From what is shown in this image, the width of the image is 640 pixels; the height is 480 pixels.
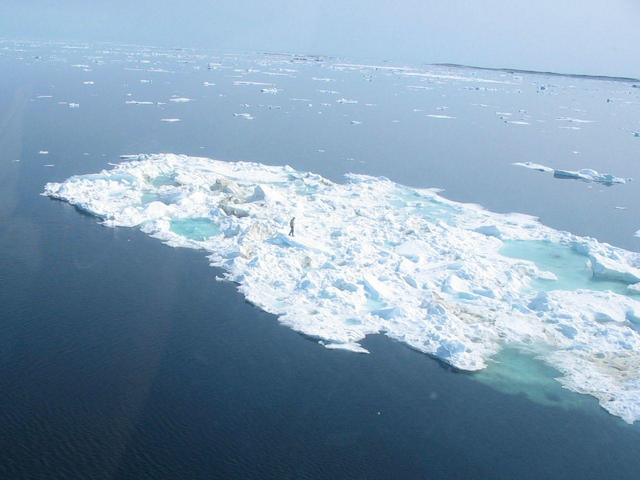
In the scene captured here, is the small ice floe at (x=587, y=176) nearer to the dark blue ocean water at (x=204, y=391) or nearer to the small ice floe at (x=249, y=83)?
the dark blue ocean water at (x=204, y=391)

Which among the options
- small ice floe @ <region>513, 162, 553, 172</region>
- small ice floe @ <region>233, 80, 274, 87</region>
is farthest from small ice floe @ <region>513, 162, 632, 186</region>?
small ice floe @ <region>233, 80, 274, 87</region>

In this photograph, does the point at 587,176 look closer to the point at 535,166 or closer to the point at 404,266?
the point at 535,166

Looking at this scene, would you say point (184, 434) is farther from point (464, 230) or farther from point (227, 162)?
point (227, 162)

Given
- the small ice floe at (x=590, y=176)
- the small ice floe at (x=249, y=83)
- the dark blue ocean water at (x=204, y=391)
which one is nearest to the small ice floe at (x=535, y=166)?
the small ice floe at (x=590, y=176)

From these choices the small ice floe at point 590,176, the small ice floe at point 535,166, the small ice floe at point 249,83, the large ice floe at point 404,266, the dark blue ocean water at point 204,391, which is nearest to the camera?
the dark blue ocean water at point 204,391

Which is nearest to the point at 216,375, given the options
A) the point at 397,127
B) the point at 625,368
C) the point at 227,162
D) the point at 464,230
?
the point at 625,368

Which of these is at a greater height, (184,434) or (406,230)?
(406,230)

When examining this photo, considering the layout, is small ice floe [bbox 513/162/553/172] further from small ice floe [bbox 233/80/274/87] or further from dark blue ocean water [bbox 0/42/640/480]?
small ice floe [bbox 233/80/274/87]

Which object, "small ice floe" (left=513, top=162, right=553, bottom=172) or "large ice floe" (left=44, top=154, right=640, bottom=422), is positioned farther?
"small ice floe" (left=513, top=162, right=553, bottom=172)
